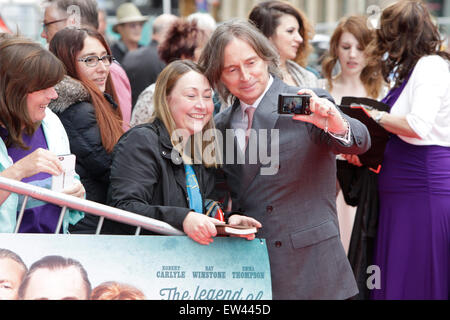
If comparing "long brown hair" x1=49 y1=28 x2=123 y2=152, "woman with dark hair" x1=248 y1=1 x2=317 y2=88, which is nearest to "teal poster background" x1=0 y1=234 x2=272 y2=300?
"long brown hair" x1=49 y1=28 x2=123 y2=152

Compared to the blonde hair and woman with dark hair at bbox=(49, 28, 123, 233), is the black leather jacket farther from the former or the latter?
woman with dark hair at bbox=(49, 28, 123, 233)

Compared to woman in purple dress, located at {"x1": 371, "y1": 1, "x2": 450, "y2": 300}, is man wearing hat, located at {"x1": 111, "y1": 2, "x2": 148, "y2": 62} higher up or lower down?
higher up

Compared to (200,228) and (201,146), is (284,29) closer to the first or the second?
(201,146)

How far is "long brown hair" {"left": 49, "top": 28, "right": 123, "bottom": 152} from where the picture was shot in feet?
12.4

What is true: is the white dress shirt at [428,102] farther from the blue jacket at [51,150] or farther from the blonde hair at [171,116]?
the blue jacket at [51,150]

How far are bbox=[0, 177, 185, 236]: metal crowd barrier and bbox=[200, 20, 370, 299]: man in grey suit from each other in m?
0.50

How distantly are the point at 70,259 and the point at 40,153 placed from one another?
1.61 feet

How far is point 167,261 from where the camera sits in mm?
2871

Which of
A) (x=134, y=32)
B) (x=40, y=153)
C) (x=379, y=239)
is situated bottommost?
(x=379, y=239)

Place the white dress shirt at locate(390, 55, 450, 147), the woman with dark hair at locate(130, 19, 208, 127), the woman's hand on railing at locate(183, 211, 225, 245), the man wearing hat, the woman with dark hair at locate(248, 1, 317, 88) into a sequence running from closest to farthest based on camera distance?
the woman's hand on railing at locate(183, 211, 225, 245) → the white dress shirt at locate(390, 55, 450, 147) → the woman with dark hair at locate(248, 1, 317, 88) → the woman with dark hair at locate(130, 19, 208, 127) → the man wearing hat

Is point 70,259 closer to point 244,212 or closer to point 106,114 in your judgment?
point 244,212

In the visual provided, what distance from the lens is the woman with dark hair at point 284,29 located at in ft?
16.2

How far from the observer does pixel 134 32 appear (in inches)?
336

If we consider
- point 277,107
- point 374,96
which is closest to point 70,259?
point 277,107
